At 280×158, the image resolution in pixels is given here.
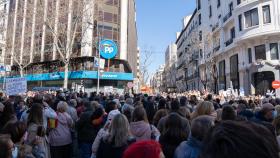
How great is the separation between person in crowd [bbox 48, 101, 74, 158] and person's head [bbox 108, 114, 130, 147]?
2.79 meters

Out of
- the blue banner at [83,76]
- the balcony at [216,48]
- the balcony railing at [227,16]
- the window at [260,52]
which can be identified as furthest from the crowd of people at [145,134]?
the balcony at [216,48]

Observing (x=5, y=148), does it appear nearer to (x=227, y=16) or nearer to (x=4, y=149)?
(x=4, y=149)

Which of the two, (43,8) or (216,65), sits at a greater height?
(43,8)

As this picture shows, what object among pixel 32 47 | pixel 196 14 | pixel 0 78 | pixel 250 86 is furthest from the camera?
pixel 196 14

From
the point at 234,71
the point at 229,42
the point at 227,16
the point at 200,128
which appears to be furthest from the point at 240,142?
the point at 227,16

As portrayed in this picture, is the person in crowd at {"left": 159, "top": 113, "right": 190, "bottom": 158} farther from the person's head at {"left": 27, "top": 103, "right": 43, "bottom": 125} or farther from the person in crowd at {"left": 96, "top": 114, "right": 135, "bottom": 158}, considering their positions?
the person's head at {"left": 27, "top": 103, "right": 43, "bottom": 125}

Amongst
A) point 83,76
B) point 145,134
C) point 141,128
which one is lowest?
point 145,134

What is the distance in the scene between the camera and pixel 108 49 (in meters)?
38.1

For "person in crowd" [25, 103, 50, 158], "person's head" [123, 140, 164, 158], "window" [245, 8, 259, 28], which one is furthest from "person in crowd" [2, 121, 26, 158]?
"window" [245, 8, 259, 28]

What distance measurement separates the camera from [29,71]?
48.1m

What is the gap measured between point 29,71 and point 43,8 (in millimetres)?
22137

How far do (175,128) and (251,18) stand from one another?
29.3 meters

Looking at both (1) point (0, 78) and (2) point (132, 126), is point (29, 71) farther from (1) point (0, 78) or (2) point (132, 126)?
(2) point (132, 126)

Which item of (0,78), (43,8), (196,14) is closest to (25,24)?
(0,78)
